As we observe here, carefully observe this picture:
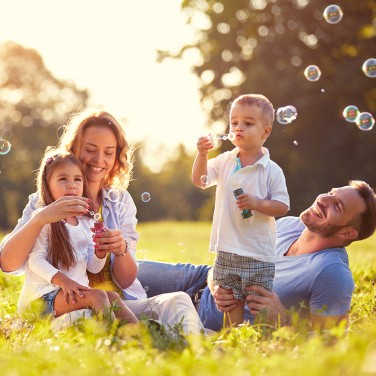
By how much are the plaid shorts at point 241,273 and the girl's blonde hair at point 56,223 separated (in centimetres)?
80

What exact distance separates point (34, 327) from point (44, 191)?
876 mm

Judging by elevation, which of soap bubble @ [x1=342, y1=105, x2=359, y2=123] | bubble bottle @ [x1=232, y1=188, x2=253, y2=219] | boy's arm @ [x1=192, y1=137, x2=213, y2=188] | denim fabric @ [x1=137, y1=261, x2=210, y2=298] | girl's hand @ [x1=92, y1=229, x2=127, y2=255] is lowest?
denim fabric @ [x1=137, y1=261, x2=210, y2=298]

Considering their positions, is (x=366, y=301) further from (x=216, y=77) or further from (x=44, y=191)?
(x=216, y=77)

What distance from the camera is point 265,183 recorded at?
4.01 m

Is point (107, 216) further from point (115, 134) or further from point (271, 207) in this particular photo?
point (271, 207)

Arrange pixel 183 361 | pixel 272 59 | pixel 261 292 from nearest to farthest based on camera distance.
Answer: pixel 183 361 < pixel 261 292 < pixel 272 59

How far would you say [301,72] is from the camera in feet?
55.5

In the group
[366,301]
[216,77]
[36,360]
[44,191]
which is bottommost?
[366,301]

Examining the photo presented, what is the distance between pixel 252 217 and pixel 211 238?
0.90 feet

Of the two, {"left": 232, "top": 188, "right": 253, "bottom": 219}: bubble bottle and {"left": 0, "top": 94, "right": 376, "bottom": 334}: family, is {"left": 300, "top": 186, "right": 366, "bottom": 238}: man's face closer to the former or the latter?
{"left": 0, "top": 94, "right": 376, "bottom": 334}: family

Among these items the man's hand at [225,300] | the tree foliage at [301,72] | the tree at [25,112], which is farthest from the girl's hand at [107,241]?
the tree at [25,112]

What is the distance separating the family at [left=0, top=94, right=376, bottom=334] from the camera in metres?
3.74

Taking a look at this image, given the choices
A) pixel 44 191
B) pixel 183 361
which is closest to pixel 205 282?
pixel 44 191

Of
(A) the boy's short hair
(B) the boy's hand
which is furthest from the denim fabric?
(A) the boy's short hair
